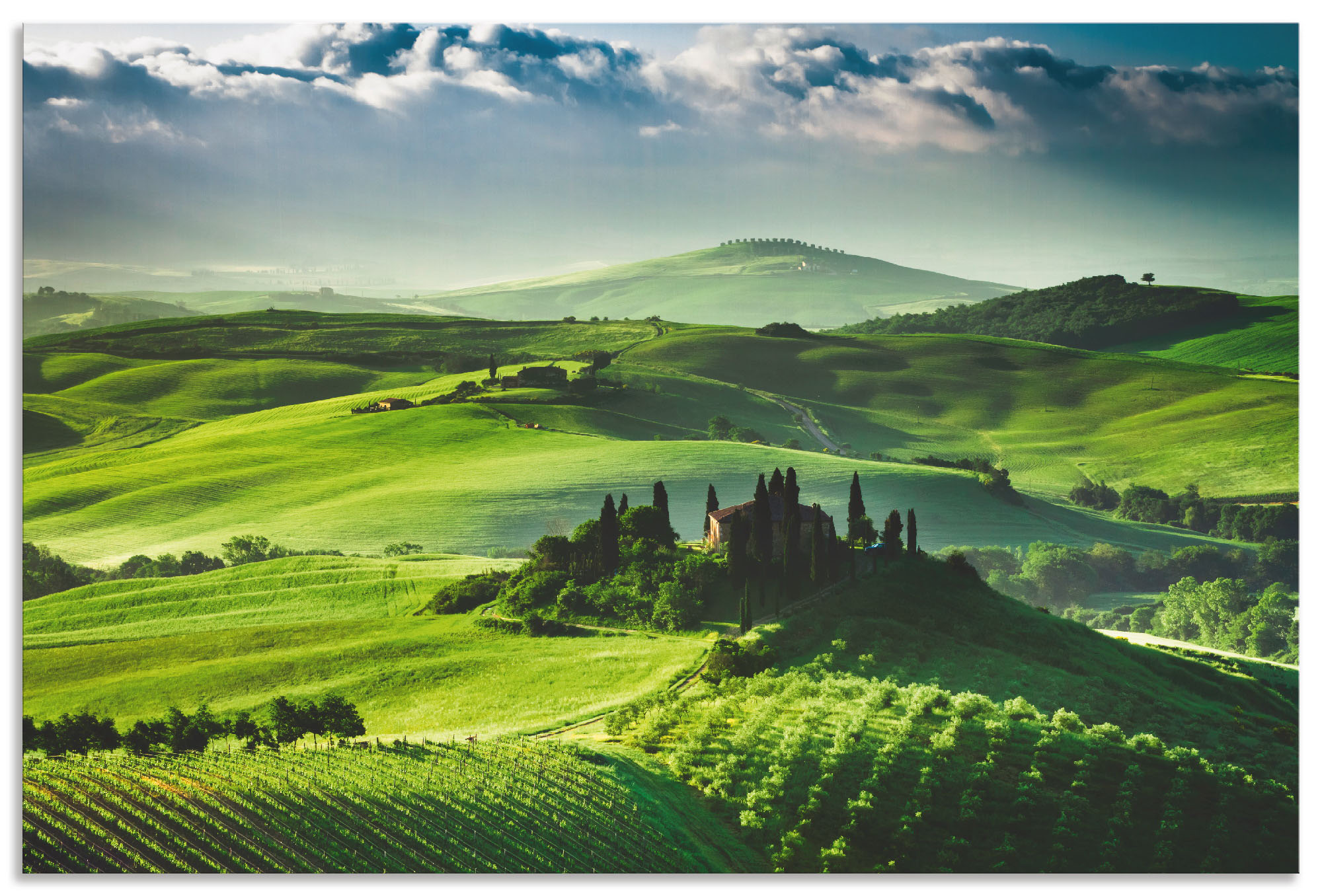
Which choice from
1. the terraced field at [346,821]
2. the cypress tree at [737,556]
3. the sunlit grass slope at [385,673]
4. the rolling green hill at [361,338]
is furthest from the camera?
the rolling green hill at [361,338]

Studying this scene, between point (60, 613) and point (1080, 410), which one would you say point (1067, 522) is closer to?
point (1080, 410)

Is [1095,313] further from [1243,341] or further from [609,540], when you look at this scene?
[609,540]

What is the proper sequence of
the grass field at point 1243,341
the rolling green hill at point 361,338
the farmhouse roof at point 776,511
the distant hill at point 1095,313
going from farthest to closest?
the distant hill at point 1095,313 < the rolling green hill at point 361,338 < the grass field at point 1243,341 < the farmhouse roof at point 776,511

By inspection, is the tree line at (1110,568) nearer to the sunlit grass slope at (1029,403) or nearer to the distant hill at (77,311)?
the sunlit grass slope at (1029,403)

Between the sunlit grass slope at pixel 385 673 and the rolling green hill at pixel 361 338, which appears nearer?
the sunlit grass slope at pixel 385 673

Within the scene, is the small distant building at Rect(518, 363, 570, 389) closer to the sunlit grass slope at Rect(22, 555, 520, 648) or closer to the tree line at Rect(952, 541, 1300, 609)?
the tree line at Rect(952, 541, 1300, 609)

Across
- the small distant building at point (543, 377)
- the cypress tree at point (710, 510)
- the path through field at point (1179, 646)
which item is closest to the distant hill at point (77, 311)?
the cypress tree at point (710, 510)

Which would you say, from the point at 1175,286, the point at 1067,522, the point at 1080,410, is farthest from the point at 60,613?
the point at 1175,286
